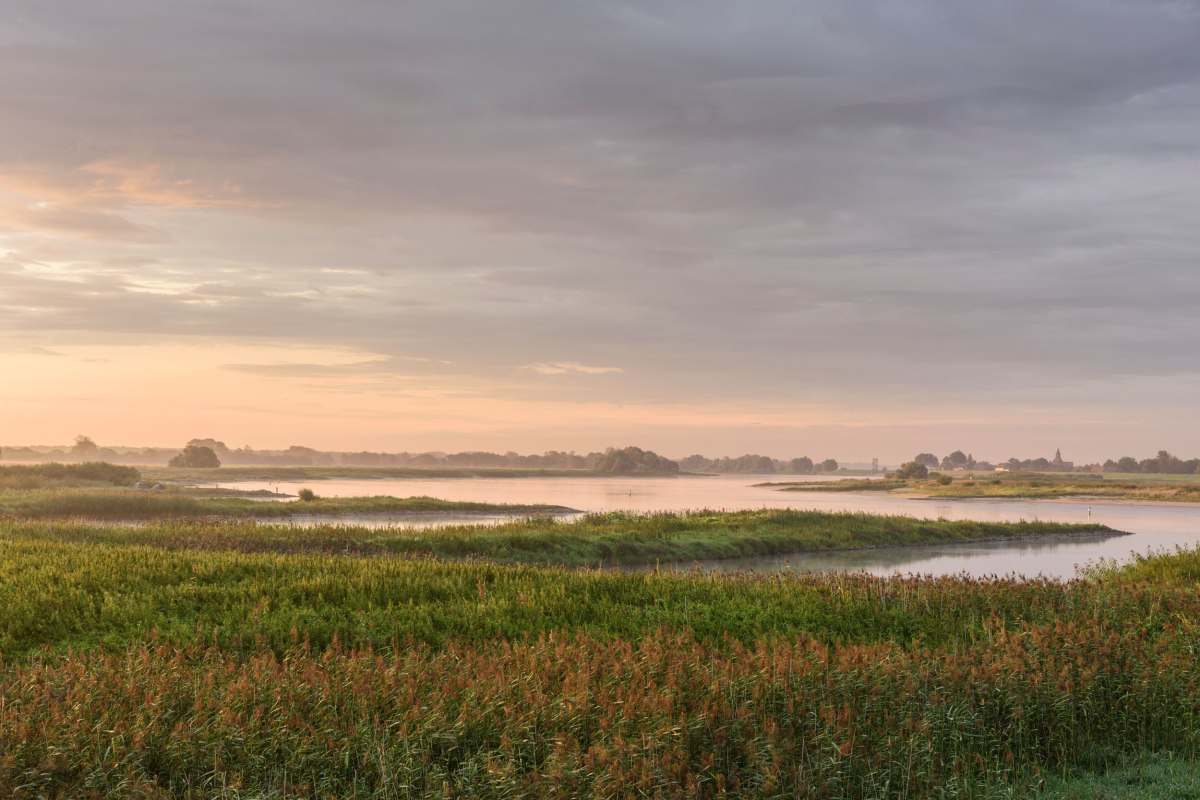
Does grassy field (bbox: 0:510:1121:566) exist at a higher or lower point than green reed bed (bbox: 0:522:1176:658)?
lower

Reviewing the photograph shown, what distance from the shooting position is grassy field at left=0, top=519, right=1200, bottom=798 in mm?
7785

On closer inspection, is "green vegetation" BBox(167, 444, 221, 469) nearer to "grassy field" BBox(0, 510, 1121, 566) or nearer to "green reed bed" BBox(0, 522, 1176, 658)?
"grassy field" BBox(0, 510, 1121, 566)

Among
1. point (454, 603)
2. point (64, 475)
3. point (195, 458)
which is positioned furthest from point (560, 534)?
point (195, 458)

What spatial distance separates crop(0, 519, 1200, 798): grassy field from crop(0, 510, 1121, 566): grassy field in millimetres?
16004

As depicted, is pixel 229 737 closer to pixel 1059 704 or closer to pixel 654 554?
pixel 1059 704

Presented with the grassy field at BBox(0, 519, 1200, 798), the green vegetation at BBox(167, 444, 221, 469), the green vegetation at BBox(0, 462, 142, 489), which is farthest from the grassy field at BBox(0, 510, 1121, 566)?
the green vegetation at BBox(167, 444, 221, 469)

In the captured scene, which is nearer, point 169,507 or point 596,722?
point 596,722

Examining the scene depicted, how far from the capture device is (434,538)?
36.3 m

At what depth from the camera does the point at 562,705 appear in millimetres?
8906

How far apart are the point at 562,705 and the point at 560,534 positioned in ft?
103

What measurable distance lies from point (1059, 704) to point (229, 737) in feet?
29.1

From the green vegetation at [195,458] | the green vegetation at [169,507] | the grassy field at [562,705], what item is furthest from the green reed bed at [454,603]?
the green vegetation at [195,458]

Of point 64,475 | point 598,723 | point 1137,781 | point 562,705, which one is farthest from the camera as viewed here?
point 64,475

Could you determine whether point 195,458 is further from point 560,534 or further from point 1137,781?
point 1137,781
